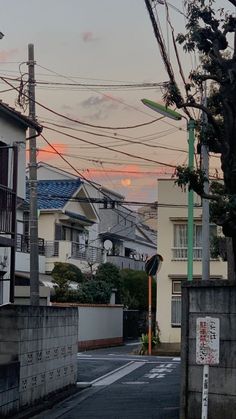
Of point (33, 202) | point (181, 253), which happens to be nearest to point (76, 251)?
point (181, 253)

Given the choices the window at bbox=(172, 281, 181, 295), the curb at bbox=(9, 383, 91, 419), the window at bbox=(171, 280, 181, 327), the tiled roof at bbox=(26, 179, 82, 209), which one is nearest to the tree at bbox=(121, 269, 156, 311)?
the tiled roof at bbox=(26, 179, 82, 209)

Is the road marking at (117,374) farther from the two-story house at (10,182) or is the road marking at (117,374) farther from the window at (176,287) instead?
the window at (176,287)

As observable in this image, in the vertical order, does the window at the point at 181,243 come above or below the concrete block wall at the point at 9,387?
above

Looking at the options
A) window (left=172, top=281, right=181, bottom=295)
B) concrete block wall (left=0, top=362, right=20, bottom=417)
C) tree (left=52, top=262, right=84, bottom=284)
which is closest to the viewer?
concrete block wall (left=0, top=362, right=20, bottom=417)

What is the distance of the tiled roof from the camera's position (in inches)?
1714

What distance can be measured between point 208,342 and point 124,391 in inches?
309

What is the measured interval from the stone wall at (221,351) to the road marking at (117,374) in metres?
7.65

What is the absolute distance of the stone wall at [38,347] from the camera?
13.1 metres

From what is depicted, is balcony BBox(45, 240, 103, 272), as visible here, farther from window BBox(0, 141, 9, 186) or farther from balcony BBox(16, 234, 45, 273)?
Result: window BBox(0, 141, 9, 186)

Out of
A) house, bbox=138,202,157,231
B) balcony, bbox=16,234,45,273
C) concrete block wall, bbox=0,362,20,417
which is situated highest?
house, bbox=138,202,157,231

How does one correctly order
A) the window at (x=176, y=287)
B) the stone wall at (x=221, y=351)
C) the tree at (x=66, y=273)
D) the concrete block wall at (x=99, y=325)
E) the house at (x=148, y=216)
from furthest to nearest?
the house at (x=148, y=216), the tree at (x=66, y=273), the window at (x=176, y=287), the concrete block wall at (x=99, y=325), the stone wall at (x=221, y=351)

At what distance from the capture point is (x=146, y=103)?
724 inches

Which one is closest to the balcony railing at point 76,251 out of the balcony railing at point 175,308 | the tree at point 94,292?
the tree at point 94,292

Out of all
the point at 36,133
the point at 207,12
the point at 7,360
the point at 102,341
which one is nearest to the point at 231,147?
the point at 207,12
